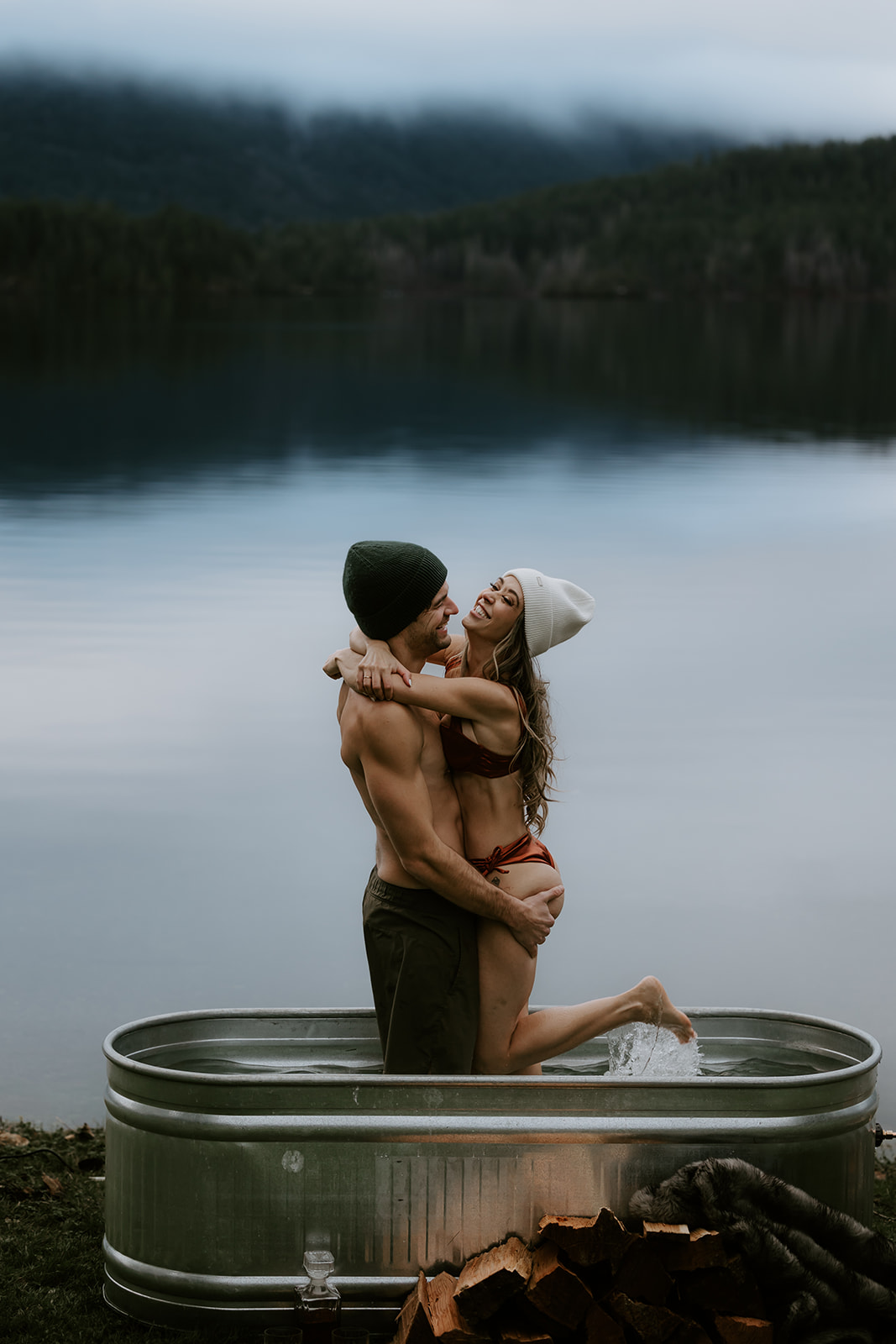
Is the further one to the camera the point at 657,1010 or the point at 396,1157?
the point at 657,1010

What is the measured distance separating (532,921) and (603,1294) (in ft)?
2.86

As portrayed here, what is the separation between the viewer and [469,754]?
159 inches

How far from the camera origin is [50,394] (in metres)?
38.9

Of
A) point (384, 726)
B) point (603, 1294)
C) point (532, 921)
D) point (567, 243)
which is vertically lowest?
point (603, 1294)

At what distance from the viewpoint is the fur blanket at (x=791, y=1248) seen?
11.4 ft

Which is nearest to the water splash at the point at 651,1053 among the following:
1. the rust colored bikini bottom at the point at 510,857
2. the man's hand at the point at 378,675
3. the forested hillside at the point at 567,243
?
the rust colored bikini bottom at the point at 510,857

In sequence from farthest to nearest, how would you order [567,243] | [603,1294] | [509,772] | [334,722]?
1. [567,243]
2. [334,722]
3. [509,772]
4. [603,1294]

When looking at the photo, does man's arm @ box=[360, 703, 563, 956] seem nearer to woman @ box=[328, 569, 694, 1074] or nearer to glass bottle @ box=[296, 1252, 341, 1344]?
woman @ box=[328, 569, 694, 1074]

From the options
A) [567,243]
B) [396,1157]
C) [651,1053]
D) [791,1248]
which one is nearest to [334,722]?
[651,1053]

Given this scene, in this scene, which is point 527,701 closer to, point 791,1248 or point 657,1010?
point 657,1010

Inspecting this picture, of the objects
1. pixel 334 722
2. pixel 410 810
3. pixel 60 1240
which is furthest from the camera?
pixel 334 722

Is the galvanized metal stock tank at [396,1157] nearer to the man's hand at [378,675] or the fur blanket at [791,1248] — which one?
the fur blanket at [791,1248]

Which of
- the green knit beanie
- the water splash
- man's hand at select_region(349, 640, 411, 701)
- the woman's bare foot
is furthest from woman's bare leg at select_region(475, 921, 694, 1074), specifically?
the green knit beanie

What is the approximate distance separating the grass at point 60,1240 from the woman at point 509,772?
2.79 ft
